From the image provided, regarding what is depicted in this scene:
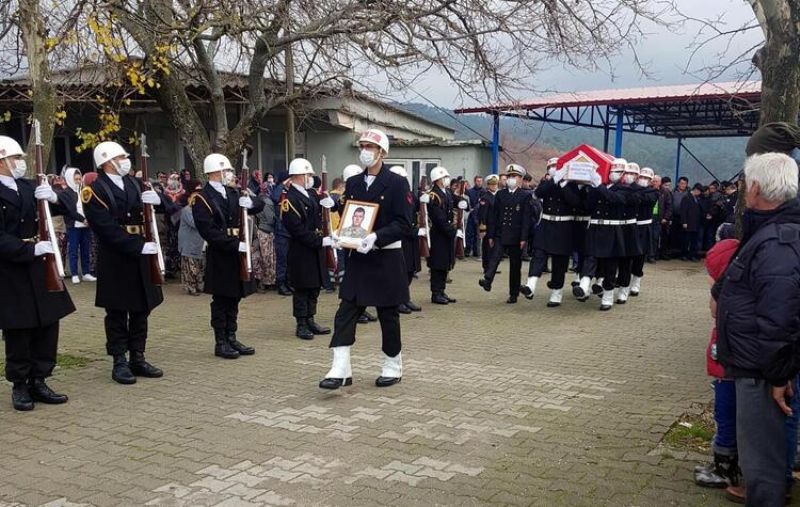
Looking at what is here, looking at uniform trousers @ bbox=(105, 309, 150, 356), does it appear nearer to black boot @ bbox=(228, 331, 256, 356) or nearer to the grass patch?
black boot @ bbox=(228, 331, 256, 356)

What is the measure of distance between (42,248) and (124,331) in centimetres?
119

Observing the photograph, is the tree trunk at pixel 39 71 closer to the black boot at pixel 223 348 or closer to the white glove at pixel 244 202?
the white glove at pixel 244 202

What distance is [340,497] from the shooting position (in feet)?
12.7

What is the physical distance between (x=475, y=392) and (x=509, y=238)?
500 centimetres

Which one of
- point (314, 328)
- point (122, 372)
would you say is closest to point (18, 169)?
point (122, 372)

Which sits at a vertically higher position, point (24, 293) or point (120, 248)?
point (120, 248)

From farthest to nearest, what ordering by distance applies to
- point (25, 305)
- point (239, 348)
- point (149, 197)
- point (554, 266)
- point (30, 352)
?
1. point (554, 266)
2. point (239, 348)
3. point (149, 197)
4. point (30, 352)
5. point (25, 305)

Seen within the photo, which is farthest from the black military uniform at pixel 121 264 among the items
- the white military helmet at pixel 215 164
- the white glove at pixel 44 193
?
the white military helmet at pixel 215 164

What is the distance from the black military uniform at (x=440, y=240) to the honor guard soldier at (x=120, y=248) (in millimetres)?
5009

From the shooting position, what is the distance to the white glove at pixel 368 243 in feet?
18.4

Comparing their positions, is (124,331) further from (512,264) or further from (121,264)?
(512,264)

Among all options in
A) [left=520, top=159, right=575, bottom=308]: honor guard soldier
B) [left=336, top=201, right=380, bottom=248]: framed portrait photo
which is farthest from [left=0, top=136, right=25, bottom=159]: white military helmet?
[left=520, top=159, right=575, bottom=308]: honor guard soldier

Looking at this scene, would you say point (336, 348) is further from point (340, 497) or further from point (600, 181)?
point (600, 181)

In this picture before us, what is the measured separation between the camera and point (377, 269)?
583 centimetres
